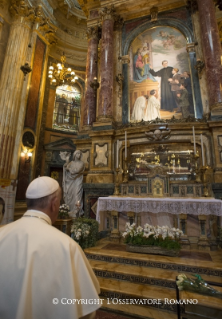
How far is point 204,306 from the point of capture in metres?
1.73

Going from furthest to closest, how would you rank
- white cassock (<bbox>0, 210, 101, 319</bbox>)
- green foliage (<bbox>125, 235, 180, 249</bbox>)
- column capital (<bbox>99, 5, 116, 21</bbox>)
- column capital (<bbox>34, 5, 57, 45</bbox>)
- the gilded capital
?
column capital (<bbox>34, 5, 57, 45</bbox>) → the gilded capital → column capital (<bbox>99, 5, 116, 21</bbox>) → green foliage (<bbox>125, 235, 180, 249</bbox>) → white cassock (<bbox>0, 210, 101, 319</bbox>)

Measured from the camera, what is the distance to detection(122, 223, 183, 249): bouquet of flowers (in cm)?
406

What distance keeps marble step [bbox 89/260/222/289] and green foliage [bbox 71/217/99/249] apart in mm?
845

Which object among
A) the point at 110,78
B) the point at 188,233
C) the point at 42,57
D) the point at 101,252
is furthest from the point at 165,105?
the point at 42,57

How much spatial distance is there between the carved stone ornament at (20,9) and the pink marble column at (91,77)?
380 centimetres

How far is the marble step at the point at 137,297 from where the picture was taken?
2742 mm

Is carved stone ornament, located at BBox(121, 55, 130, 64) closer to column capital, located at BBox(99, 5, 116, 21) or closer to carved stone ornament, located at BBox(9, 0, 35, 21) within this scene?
column capital, located at BBox(99, 5, 116, 21)

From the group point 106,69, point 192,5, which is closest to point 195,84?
point 106,69

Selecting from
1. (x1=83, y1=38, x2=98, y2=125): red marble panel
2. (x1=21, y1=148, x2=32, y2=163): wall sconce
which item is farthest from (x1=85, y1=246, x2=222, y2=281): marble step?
(x1=21, y1=148, x2=32, y2=163): wall sconce

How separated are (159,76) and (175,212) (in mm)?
5673

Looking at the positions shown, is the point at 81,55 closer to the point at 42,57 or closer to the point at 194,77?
the point at 42,57

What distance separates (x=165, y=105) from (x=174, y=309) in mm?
6361

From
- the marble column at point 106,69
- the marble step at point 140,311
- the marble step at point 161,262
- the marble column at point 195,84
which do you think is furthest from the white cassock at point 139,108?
the marble step at point 140,311

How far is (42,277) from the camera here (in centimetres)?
104
